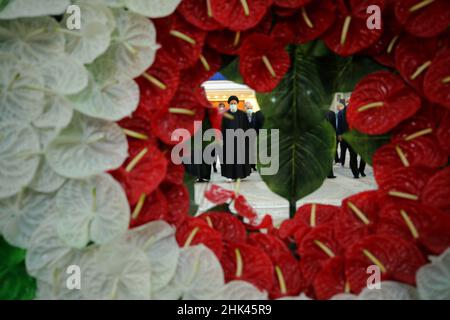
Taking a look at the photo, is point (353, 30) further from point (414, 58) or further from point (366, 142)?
point (366, 142)

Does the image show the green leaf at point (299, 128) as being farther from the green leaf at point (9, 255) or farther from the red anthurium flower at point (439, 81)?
the green leaf at point (9, 255)

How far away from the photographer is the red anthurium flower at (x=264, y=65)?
2.32 feet

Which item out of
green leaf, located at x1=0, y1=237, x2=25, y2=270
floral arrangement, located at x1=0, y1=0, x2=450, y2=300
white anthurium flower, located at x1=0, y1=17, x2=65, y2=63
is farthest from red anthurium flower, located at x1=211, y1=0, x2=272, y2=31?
green leaf, located at x1=0, y1=237, x2=25, y2=270

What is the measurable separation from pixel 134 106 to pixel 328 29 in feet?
1.53

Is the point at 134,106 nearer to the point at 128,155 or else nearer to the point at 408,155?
A: the point at 128,155

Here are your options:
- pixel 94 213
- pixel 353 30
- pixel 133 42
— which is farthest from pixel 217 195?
pixel 353 30

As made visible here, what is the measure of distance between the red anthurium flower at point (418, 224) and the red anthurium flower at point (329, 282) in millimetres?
120

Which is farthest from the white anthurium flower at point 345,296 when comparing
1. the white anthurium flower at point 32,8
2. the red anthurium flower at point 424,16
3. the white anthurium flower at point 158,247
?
the white anthurium flower at point 32,8

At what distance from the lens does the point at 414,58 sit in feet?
2.22

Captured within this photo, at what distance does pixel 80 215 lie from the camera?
0.60 meters

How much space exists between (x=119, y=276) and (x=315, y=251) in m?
0.42

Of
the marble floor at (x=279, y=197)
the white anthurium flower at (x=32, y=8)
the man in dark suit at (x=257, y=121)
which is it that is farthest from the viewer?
the marble floor at (x=279, y=197)

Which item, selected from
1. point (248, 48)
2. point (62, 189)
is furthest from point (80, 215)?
point (248, 48)

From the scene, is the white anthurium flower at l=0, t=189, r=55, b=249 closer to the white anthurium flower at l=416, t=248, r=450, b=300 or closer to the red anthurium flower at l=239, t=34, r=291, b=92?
the red anthurium flower at l=239, t=34, r=291, b=92
